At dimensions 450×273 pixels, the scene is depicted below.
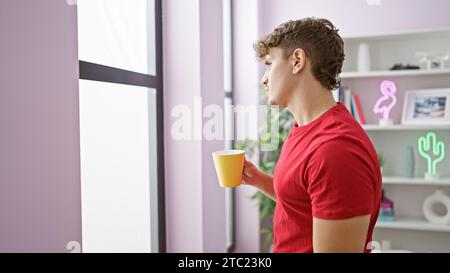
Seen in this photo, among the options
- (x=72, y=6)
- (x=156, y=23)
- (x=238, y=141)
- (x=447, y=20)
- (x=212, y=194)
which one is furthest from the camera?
(x=238, y=141)

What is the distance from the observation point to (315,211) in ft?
2.71

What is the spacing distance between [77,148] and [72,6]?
0.36 metres

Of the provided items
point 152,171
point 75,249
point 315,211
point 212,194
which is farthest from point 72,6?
point 212,194

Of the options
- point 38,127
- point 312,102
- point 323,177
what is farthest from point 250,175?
point 38,127

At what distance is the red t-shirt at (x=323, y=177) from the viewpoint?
0.80 meters

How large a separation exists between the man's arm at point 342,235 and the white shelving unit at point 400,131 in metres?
2.12

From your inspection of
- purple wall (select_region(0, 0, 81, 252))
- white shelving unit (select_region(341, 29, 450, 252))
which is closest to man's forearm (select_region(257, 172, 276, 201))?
purple wall (select_region(0, 0, 81, 252))

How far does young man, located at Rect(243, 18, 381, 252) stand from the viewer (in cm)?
80

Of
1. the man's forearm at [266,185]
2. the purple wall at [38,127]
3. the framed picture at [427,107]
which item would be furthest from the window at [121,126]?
the framed picture at [427,107]

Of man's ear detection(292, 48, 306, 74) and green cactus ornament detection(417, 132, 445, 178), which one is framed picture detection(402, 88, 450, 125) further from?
man's ear detection(292, 48, 306, 74)

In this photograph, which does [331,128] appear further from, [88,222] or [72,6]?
[88,222]

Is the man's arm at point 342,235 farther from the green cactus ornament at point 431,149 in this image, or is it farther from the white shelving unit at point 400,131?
the green cactus ornament at point 431,149

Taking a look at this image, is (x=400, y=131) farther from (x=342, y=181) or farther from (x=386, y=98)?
(x=342, y=181)

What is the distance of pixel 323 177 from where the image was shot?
0.81 meters
